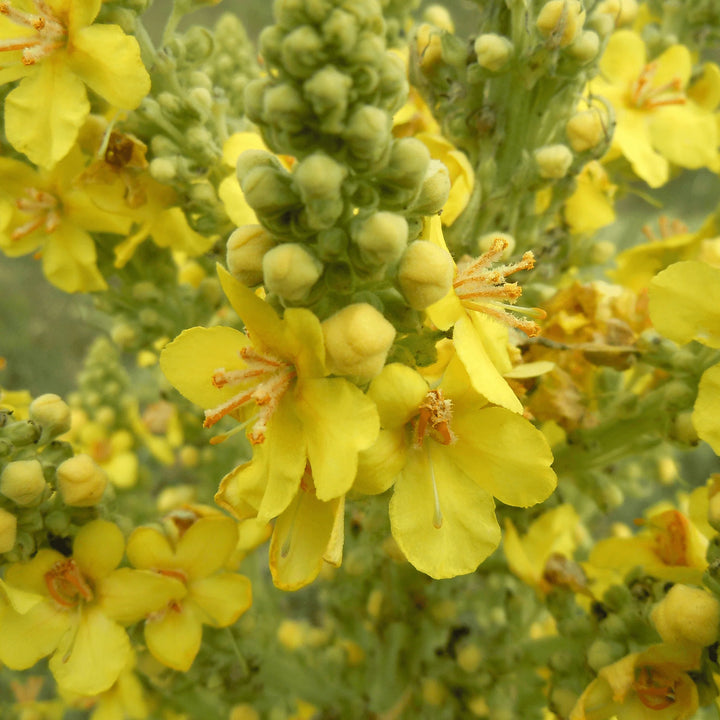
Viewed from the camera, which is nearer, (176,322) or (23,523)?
(23,523)

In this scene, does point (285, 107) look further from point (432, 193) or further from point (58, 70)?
point (58, 70)

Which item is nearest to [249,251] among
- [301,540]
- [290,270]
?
[290,270]

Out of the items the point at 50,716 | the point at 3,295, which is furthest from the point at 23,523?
the point at 3,295

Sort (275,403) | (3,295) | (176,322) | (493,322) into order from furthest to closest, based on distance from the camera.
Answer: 1. (3,295)
2. (176,322)
3. (493,322)
4. (275,403)

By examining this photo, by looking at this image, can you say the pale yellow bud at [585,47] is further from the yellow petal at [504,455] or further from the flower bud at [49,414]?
the flower bud at [49,414]

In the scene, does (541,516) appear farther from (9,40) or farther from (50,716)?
(50,716)

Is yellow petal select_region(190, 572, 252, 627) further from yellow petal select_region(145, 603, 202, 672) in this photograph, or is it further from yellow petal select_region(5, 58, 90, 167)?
yellow petal select_region(5, 58, 90, 167)
